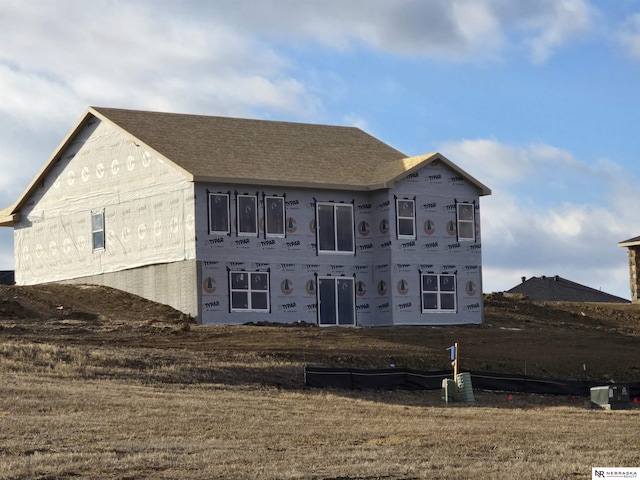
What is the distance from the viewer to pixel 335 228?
4962 cm

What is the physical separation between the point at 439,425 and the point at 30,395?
32.2 feet

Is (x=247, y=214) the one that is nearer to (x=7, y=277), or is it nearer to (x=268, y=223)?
(x=268, y=223)

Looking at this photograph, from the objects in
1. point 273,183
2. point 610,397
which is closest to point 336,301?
point 273,183

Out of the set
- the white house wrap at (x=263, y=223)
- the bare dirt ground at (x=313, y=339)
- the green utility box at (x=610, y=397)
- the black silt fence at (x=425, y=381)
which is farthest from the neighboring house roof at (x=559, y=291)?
the green utility box at (x=610, y=397)

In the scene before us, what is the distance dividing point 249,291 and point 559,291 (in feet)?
131

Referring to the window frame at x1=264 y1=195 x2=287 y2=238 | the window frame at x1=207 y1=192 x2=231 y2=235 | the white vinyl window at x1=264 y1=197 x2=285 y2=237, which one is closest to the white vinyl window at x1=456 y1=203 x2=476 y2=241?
the window frame at x1=264 y1=195 x2=287 y2=238

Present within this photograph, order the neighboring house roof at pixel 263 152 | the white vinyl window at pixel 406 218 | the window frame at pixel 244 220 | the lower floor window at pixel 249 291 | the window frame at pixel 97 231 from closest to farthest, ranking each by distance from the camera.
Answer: the lower floor window at pixel 249 291 < the window frame at pixel 244 220 < the neighboring house roof at pixel 263 152 < the white vinyl window at pixel 406 218 < the window frame at pixel 97 231

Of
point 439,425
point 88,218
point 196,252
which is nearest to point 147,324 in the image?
point 196,252

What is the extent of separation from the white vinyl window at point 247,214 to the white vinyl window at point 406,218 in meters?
5.99

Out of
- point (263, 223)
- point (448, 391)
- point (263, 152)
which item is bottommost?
point (448, 391)

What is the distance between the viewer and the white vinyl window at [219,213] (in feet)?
153

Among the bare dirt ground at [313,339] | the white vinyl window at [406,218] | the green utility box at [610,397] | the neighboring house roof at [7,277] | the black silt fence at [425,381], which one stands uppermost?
the white vinyl window at [406,218]

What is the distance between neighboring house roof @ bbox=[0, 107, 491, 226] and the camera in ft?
157

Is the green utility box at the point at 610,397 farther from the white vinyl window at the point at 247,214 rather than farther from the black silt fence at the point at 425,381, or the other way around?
the white vinyl window at the point at 247,214
